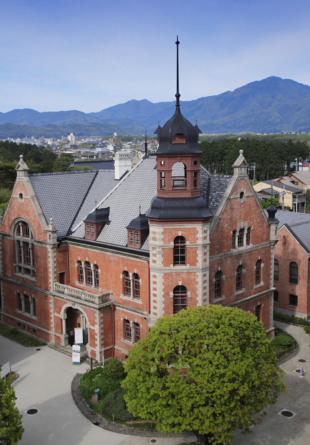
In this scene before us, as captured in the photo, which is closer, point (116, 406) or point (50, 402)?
point (116, 406)

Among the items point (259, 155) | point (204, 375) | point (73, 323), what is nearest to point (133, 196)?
point (73, 323)

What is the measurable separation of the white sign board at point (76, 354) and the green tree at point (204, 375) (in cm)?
1280

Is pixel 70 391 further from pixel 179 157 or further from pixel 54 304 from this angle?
pixel 179 157

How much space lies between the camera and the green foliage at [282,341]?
41.6 metres

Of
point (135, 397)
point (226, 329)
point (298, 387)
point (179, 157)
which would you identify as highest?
point (179, 157)

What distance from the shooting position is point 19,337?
149ft

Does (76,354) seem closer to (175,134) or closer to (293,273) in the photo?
(175,134)

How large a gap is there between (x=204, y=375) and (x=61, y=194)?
2816cm

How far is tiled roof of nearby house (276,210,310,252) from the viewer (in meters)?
50.2

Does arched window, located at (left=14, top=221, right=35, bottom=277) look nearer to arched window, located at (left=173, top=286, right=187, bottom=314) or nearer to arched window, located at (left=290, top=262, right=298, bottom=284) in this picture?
arched window, located at (left=173, top=286, right=187, bottom=314)

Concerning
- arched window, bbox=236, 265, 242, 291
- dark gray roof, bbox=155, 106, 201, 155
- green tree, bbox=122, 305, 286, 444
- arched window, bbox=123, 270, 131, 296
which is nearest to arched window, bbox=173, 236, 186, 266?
arched window, bbox=123, 270, 131, 296

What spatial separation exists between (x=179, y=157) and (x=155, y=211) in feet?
14.8

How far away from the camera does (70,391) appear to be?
115ft

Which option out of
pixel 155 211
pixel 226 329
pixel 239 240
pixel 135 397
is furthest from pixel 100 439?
pixel 239 240
